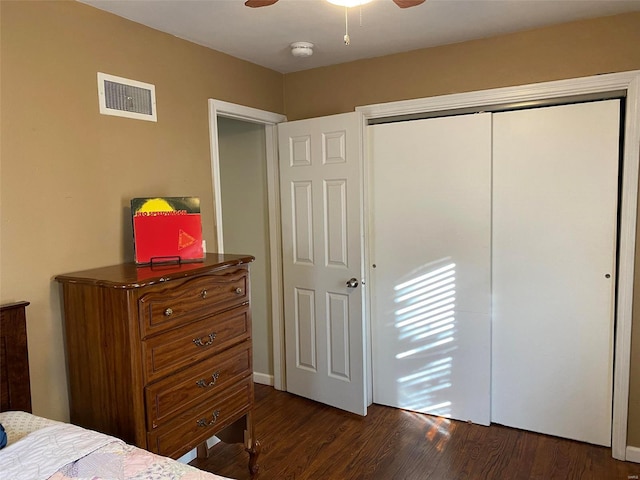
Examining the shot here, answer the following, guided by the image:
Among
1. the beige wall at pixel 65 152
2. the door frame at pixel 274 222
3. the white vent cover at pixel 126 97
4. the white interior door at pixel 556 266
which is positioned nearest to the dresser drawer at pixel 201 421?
the beige wall at pixel 65 152

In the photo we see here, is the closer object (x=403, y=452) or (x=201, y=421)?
(x=201, y=421)

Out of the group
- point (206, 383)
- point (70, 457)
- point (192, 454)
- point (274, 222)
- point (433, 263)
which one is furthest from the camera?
point (274, 222)

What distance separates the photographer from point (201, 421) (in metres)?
2.02

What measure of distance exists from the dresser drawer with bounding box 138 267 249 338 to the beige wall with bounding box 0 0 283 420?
490 mm

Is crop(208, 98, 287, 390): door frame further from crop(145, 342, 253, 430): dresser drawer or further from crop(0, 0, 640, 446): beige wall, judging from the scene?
crop(145, 342, 253, 430): dresser drawer

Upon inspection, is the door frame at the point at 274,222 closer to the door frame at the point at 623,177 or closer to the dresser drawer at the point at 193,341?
the dresser drawer at the point at 193,341

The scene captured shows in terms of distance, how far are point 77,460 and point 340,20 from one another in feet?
7.01

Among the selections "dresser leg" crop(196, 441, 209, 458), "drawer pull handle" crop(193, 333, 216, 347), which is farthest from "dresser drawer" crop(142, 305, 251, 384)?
"dresser leg" crop(196, 441, 209, 458)

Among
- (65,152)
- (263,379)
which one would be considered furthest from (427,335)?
(65,152)

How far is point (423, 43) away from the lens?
272 cm

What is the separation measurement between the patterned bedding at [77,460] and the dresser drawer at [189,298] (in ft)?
1.41

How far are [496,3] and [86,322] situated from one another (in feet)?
7.48

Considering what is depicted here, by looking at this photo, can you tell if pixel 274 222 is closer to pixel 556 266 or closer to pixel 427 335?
pixel 427 335

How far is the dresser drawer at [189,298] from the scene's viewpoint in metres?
1.76
